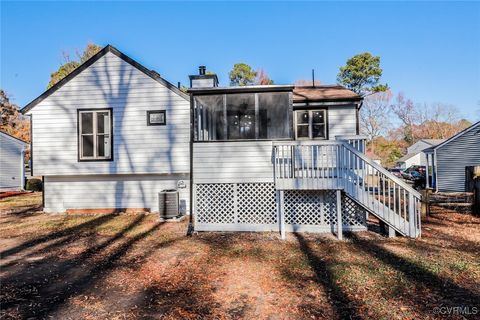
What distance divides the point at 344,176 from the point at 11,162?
23.9m

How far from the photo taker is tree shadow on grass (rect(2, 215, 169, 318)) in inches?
162

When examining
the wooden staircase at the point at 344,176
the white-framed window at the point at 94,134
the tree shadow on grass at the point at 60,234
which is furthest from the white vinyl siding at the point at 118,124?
the wooden staircase at the point at 344,176

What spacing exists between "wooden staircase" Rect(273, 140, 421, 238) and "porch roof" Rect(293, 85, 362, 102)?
11.6 feet

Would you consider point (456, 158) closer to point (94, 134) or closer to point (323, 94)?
point (323, 94)

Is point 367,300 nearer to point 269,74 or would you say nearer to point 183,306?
point 183,306

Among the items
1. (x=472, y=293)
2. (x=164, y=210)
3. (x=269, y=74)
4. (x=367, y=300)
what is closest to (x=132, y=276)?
(x=367, y=300)

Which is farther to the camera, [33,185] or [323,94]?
[33,185]

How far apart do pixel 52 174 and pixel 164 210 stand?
4.68m

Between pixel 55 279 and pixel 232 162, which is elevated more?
pixel 232 162

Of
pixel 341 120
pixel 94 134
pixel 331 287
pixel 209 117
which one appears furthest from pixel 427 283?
pixel 94 134

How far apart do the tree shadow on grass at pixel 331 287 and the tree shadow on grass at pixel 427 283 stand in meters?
0.91

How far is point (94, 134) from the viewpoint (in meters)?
10.7

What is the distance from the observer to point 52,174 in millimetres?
10711

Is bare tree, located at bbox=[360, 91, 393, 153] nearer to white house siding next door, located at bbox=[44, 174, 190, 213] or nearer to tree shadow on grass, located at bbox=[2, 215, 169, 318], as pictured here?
white house siding next door, located at bbox=[44, 174, 190, 213]
